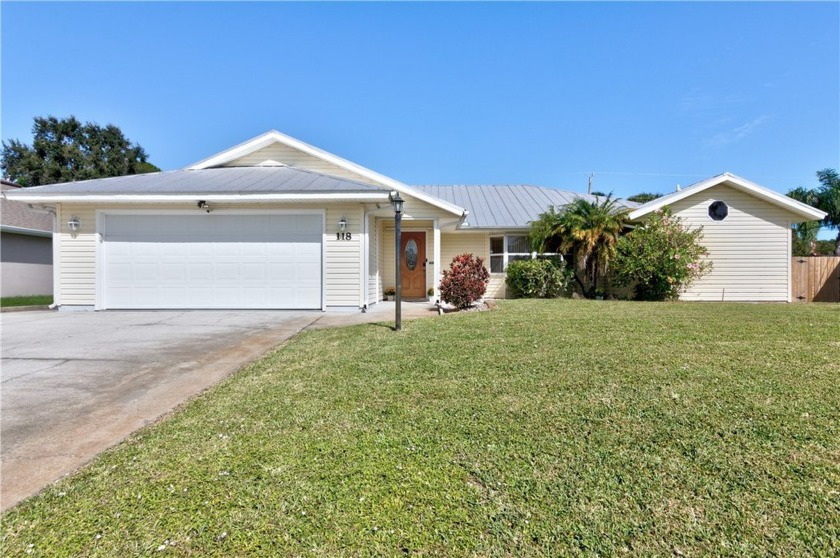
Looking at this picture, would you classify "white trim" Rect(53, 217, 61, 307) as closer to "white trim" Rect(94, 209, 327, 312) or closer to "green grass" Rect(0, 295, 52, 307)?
"white trim" Rect(94, 209, 327, 312)

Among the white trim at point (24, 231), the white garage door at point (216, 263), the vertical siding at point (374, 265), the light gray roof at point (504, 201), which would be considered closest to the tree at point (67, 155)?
the white trim at point (24, 231)

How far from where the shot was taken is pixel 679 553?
165 cm

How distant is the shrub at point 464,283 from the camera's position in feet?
28.6

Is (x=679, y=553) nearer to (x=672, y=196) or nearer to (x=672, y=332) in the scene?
(x=672, y=332)

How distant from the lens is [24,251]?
14734mm

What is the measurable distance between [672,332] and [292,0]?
35.1 ft

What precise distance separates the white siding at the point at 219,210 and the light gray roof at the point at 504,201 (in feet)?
15.9

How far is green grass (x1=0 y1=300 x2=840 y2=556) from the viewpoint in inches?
69.0

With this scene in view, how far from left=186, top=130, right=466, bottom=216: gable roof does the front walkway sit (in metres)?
Result: 3.93

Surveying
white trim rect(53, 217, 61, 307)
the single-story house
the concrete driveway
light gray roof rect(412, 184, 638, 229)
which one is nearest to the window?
light gray roof rect(412, 184, 638, 229)

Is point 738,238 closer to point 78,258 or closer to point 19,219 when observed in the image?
point 78,258

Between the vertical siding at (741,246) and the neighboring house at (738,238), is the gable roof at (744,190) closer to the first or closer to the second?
the neighboring house at (738,238)

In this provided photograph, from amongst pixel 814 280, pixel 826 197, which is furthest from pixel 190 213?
pixel 826 197

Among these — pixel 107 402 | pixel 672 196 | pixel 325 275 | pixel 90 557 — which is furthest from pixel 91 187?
pixel 672 196
